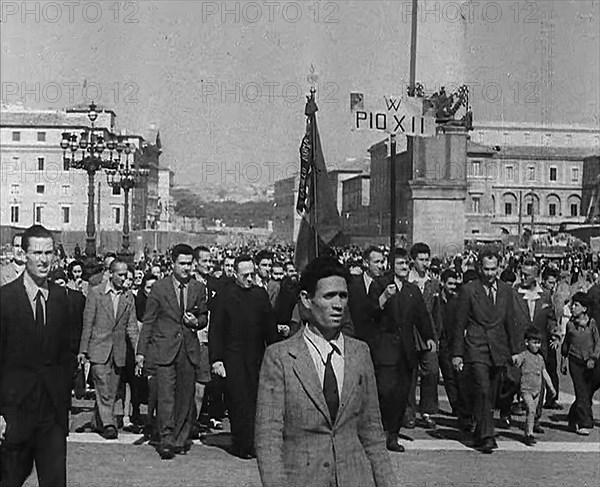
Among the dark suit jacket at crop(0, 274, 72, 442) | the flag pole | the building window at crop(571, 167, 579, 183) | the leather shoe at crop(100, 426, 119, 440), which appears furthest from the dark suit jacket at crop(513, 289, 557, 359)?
the building window at crop(571, 167, 579, 183)

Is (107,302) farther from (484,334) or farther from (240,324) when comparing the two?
(484,334)

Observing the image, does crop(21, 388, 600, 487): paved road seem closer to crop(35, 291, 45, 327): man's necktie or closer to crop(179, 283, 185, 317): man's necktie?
crop(179, 283, 185, 317): man's necktie

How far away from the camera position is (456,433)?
11.1 metres

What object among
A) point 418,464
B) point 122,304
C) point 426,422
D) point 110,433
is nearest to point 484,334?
point 418,464

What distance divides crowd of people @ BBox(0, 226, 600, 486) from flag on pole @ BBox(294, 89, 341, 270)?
51 centimetres

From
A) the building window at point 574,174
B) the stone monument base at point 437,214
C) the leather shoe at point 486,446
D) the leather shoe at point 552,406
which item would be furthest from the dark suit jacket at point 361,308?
the building window at point 574,174

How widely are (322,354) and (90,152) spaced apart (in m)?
18.7

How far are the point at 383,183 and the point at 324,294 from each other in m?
31.4

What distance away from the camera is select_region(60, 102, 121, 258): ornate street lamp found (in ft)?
56.8

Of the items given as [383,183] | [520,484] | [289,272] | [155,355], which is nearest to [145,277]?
[289,272]

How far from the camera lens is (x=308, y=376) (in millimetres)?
4332

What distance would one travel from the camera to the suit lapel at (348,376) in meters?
4.34

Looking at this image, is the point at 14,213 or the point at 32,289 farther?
the point at 14,213

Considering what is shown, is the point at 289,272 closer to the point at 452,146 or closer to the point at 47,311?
the point at 47,311
